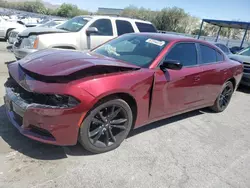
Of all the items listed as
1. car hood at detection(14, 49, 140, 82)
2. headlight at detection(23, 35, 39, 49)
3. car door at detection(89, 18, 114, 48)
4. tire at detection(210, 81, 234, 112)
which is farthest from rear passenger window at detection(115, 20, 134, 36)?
car hood at detection(14, 49, 140, 82)

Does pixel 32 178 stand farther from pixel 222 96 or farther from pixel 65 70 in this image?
pixel 222 96

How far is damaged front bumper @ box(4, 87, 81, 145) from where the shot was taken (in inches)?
102

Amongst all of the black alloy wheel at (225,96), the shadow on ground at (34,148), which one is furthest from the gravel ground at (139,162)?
the black alloy wheel at (225,96)

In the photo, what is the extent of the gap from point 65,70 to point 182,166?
6.35ft

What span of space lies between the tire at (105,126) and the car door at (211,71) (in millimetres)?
1903

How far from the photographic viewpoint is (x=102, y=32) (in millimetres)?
7523

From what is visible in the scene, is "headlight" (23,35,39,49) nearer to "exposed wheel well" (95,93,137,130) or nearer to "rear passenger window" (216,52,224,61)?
"exposed wheel well" (95,93,137,130)

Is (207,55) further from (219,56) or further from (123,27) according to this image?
(123,27)

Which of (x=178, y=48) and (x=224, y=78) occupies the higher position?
(x=178, y=48)

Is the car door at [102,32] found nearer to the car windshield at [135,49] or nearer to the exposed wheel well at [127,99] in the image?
the car windshield at [135,49]

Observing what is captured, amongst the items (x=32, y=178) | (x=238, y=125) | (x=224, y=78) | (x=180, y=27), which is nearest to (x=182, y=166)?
(x=32, y=178)

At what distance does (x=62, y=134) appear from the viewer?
8.77 ft

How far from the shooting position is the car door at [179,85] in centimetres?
350

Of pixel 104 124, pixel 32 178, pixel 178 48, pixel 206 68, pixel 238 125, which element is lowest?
pixel 238 125
